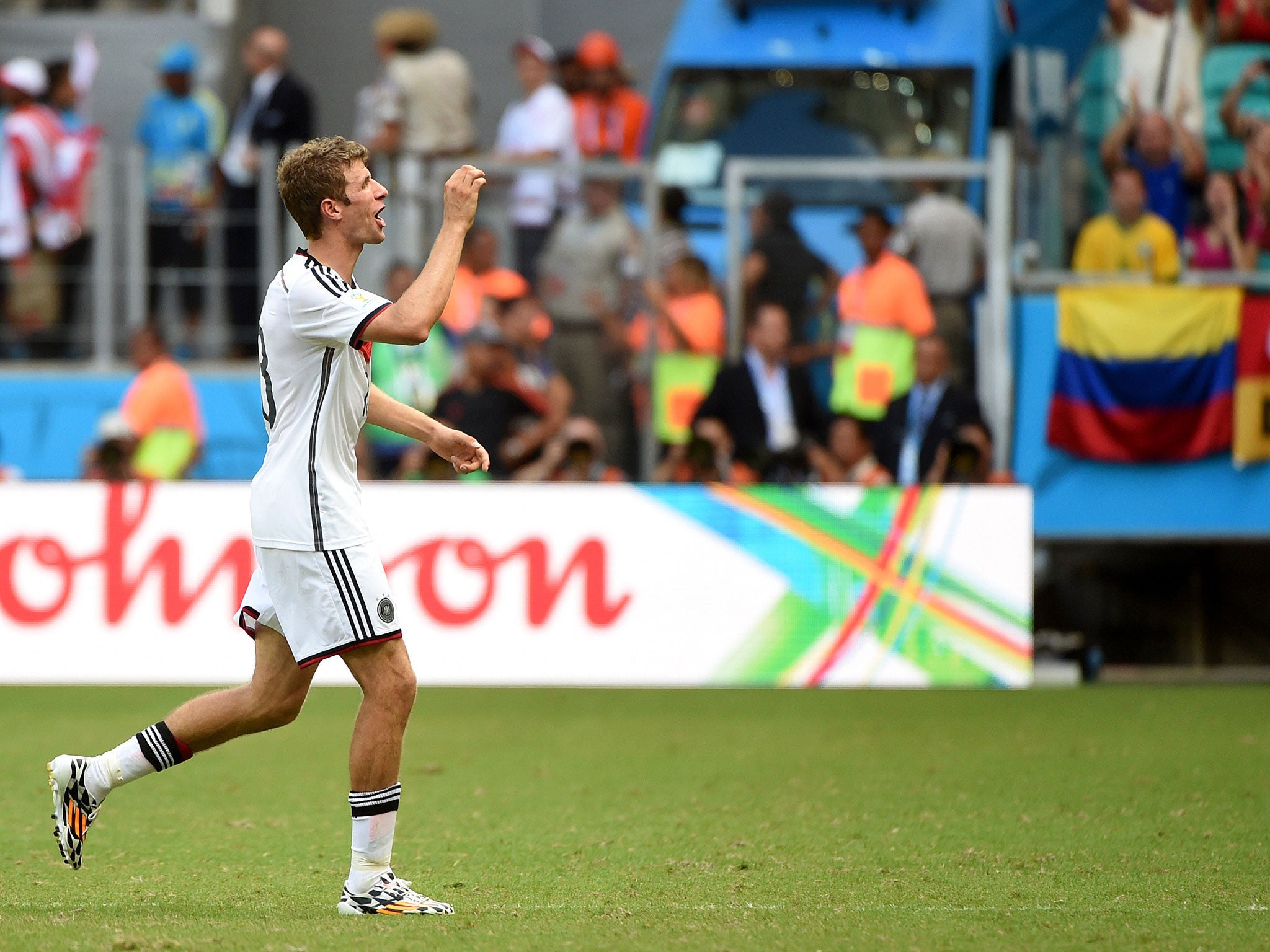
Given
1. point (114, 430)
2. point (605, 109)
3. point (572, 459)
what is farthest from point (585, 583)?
point (605, 109)

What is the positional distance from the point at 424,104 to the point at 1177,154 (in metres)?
5.60

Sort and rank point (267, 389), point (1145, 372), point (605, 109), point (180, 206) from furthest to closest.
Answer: point (605, 109)
point (180, 206)
point (1145, 372)
point (267, 389)

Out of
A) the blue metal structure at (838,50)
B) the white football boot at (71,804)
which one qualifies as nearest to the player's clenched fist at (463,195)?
the white football boot at (71,804)

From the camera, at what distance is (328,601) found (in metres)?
5.30

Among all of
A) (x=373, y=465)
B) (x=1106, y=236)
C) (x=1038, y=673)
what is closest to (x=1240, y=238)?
(x=1106, y=236)

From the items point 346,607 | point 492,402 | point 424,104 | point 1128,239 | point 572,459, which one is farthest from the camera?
point 424,104

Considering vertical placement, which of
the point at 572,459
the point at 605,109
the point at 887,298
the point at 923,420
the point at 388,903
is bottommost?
the point at 388,903

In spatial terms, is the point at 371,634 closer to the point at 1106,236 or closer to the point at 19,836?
the point at 19,836

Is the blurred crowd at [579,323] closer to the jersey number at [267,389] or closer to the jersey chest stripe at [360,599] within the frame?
the jersey number at [267,389]

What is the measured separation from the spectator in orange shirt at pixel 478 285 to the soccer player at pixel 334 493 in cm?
802

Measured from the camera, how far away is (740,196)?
1369 centimetres

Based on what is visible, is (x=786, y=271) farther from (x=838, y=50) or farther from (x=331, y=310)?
(x=331, y=310)

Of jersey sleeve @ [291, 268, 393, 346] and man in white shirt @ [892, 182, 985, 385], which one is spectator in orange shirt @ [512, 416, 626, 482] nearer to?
man in white shirt @ [892, 182, 985, 385]

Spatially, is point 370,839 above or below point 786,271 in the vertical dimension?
below
